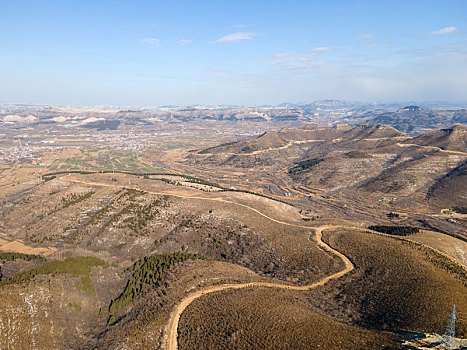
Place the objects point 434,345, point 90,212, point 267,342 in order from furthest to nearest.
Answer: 1. point 90,212
2. point 267,342
3. point 434,345

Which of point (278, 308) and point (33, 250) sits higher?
point (278, 308)

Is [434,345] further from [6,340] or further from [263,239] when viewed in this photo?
[6,340]

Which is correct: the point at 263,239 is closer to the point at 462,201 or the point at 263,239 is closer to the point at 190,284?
the point at 190,284

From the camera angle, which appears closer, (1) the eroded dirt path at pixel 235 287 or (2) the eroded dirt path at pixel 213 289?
(2) the eroded dirt path at pixel 213 289

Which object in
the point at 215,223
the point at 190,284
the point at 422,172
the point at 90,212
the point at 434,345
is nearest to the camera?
the point at 434,345

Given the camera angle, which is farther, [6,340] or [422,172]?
[422,172]

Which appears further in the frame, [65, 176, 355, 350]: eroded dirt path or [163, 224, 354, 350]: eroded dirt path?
[65, 176, 355, 350]: eroded dirt path

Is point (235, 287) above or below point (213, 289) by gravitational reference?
below

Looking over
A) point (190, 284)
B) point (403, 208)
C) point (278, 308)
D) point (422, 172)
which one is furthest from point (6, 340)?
point (422, 172)

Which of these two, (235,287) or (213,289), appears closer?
(213,289)
